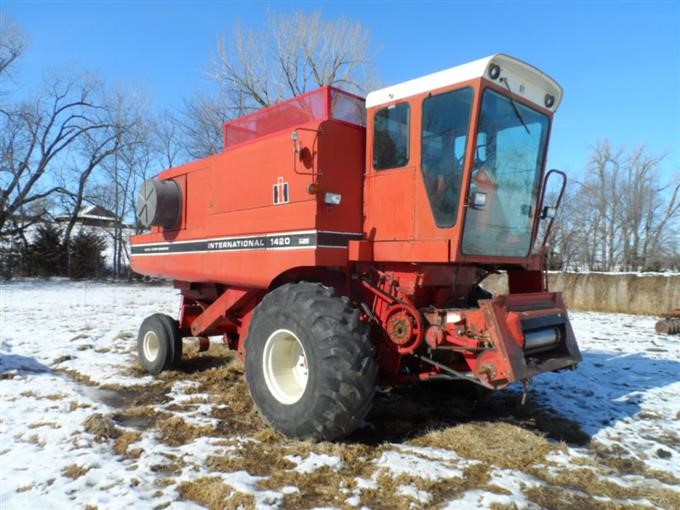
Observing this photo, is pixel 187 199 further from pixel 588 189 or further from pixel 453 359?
pixel 588 189

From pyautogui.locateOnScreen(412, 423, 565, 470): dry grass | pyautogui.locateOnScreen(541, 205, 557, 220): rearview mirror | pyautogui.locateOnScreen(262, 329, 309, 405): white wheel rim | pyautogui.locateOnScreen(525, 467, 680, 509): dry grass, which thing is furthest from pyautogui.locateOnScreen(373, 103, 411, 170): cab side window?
pyautogui.locateOnScreen(525, 467, 680, 509): dry grass

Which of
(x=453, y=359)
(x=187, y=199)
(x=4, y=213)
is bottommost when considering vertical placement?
(x=453, y=359)

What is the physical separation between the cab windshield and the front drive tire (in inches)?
48.3

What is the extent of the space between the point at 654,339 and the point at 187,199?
30.3 ft

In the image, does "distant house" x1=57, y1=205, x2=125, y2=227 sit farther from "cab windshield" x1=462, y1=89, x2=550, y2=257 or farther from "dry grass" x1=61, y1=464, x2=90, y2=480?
"cab windshield" x1=462, y1=89, x2=550, y2=257

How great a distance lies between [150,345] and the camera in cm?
664

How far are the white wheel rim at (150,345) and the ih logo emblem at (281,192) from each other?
3.09m

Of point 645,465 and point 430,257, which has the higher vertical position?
point 430,257

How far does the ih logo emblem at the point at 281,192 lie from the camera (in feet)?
15.1

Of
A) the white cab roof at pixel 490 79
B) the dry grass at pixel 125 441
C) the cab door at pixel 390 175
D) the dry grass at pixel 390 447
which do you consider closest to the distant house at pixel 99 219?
the dry grass at pixel 390 447

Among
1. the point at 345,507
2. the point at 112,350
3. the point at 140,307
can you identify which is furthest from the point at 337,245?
the point at 140,307

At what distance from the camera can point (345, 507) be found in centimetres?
294

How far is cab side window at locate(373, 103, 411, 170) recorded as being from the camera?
422cm

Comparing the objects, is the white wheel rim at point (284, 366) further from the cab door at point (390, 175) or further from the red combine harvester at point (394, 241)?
the cab door at point (390, 175)
